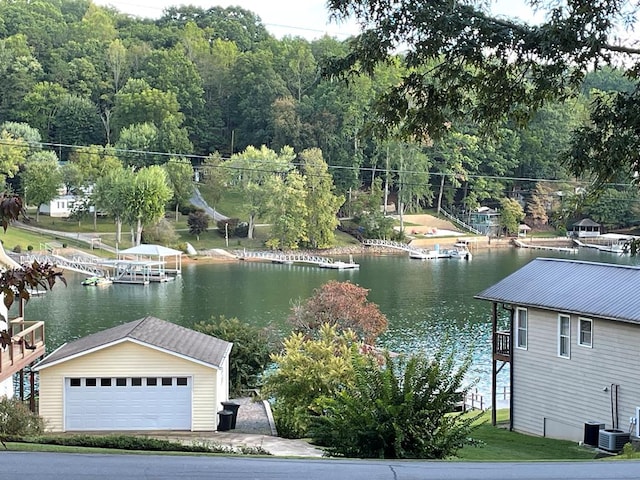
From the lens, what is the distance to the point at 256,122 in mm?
95500

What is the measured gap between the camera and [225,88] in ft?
338

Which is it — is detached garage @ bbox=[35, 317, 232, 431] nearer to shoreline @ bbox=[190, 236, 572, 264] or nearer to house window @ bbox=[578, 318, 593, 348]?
house window @ bbox=[578, 318, 593, 348]

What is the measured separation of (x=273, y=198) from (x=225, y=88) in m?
29.6

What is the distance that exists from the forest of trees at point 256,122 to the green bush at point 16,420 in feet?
200

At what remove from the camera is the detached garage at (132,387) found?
21609 millimetres

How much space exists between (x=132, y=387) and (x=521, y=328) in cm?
896

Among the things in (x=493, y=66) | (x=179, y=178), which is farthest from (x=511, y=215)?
(x=493, y=66)

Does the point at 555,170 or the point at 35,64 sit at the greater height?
the point at 35,64

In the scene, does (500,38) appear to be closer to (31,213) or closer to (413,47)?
(413,47)

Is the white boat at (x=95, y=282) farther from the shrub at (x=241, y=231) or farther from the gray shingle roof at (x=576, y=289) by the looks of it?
the gray shingle roof at (x=576, y=289)

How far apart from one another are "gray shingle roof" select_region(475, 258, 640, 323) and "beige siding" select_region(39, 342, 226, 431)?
22.3ft

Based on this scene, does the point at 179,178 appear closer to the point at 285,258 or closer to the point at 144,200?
the point at 144,200

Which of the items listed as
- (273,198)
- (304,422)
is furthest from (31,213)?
(304,422)

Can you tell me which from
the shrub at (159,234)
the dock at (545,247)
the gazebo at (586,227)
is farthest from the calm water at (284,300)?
the gazebo at (586,227)
